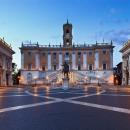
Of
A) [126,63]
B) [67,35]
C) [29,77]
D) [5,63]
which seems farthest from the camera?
[67,35]

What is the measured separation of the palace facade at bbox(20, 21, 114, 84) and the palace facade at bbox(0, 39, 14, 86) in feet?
65.5

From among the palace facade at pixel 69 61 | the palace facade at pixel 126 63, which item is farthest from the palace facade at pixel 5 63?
the palace facade at pixel 126 63

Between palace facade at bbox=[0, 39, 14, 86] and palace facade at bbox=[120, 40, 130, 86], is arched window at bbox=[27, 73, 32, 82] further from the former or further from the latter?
palace facade at bbox=[120, 40, 130, 86]

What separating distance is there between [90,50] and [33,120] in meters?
102

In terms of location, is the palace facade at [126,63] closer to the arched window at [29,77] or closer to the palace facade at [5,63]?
the palace facade at [5,63]

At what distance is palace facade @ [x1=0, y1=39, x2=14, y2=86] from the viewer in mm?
79250

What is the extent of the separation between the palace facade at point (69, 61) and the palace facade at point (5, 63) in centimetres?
1996

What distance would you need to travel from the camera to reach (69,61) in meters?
113

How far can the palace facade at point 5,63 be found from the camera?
79.2 meters

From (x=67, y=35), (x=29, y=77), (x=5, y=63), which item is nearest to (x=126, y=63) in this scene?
(x=5, y=63)

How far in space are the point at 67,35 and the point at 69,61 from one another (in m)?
9.46

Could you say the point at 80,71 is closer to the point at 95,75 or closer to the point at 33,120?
the point at 95,75

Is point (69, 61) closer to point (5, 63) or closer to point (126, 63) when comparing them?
point (126, 63)

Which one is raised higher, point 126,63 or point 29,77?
point 126,63
